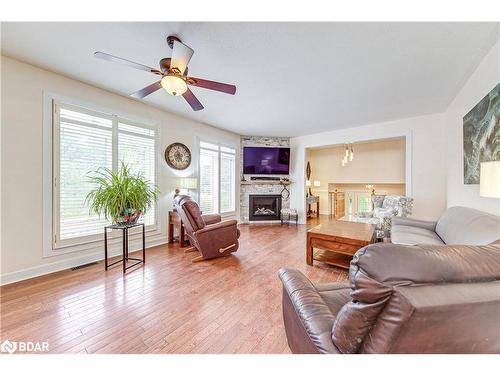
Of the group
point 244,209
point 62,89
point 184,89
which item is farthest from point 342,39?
point 244,209

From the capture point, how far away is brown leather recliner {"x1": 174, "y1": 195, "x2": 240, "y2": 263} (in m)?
2.79

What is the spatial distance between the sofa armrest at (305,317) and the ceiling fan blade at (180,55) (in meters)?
1.94

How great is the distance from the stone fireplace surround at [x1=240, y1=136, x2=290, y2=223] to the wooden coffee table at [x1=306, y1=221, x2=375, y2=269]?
3010mm

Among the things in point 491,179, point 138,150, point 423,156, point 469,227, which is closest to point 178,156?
point 138,150

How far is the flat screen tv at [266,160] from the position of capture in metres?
5.77

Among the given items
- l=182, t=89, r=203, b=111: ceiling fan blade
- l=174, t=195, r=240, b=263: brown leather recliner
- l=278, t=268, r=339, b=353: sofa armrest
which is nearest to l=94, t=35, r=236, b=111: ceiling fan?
l=182, t=89, r=203, b=111: ceiling fan blade

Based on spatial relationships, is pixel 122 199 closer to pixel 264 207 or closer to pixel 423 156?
pixel 264 207

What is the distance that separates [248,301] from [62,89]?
3494 mm

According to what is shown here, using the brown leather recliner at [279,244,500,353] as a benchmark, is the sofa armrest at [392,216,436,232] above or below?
below

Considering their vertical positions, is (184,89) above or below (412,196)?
above

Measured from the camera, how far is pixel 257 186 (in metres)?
5.93

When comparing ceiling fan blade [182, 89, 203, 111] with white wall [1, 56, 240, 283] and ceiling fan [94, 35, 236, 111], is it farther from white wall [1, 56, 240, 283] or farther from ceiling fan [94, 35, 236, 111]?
white wall [1, 56, 240, 283]

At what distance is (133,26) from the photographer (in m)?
1.79
